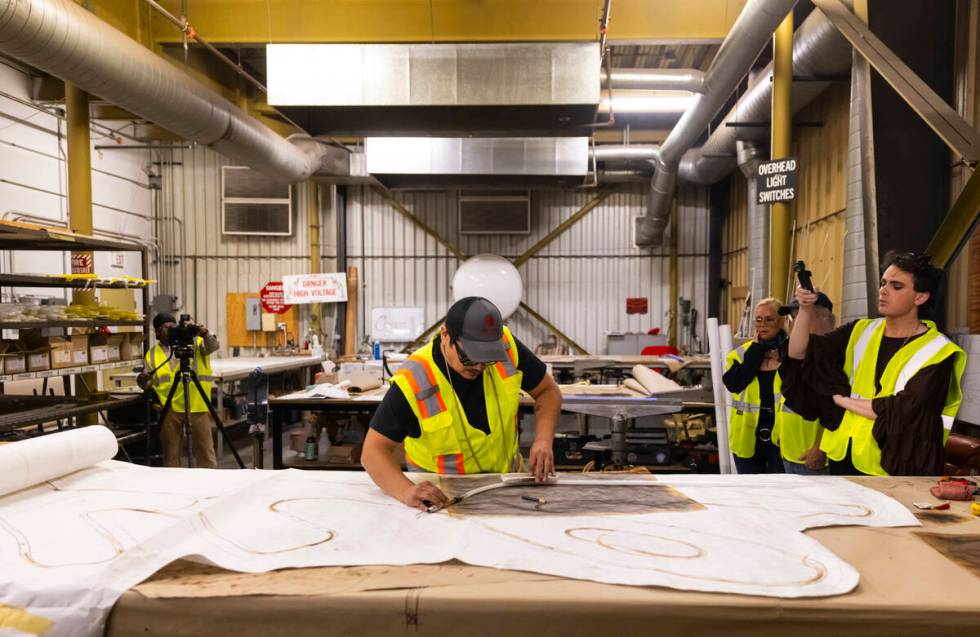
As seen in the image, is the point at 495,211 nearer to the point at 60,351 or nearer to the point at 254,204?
the point at 254,204

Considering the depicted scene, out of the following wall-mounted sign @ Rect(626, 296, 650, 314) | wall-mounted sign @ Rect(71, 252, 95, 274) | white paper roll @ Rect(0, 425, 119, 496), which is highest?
wall-mounted sign @ Rect(71, 252, 95, 274)

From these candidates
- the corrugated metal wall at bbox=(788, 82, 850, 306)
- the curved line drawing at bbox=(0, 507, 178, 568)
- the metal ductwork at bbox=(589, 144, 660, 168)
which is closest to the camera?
the curved line drawing at bbox=(0, 507, 178, 568)

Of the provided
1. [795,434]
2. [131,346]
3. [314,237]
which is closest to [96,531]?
[795,434]

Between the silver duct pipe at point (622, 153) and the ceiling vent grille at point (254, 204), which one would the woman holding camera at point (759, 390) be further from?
the ceiling vent grille at point (254, 204)

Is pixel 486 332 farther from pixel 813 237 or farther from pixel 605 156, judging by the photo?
pixel 605 156

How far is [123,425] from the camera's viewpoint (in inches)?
200

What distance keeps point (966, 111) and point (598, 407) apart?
3323 millimetres

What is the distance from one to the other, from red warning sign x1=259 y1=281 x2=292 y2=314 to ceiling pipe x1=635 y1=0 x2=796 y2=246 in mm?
6492

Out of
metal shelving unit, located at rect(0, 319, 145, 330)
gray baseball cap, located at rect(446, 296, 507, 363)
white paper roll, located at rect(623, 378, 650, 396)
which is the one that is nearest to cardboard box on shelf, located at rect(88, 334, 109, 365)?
metal shelving unit, located at rect(0, 319, 145, 330)

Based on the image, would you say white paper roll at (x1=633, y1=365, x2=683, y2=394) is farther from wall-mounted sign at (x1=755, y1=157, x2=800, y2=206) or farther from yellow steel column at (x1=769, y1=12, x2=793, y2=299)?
wall-mounted sign at (x1=755, y1=157, x2=800, y2=206)

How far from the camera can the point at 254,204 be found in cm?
1021

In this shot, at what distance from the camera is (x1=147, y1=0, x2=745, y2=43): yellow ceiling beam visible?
5.36 m

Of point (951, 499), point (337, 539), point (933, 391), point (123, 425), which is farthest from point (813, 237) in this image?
point (123, 425)

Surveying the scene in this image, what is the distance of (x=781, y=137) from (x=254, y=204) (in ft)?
28.4
